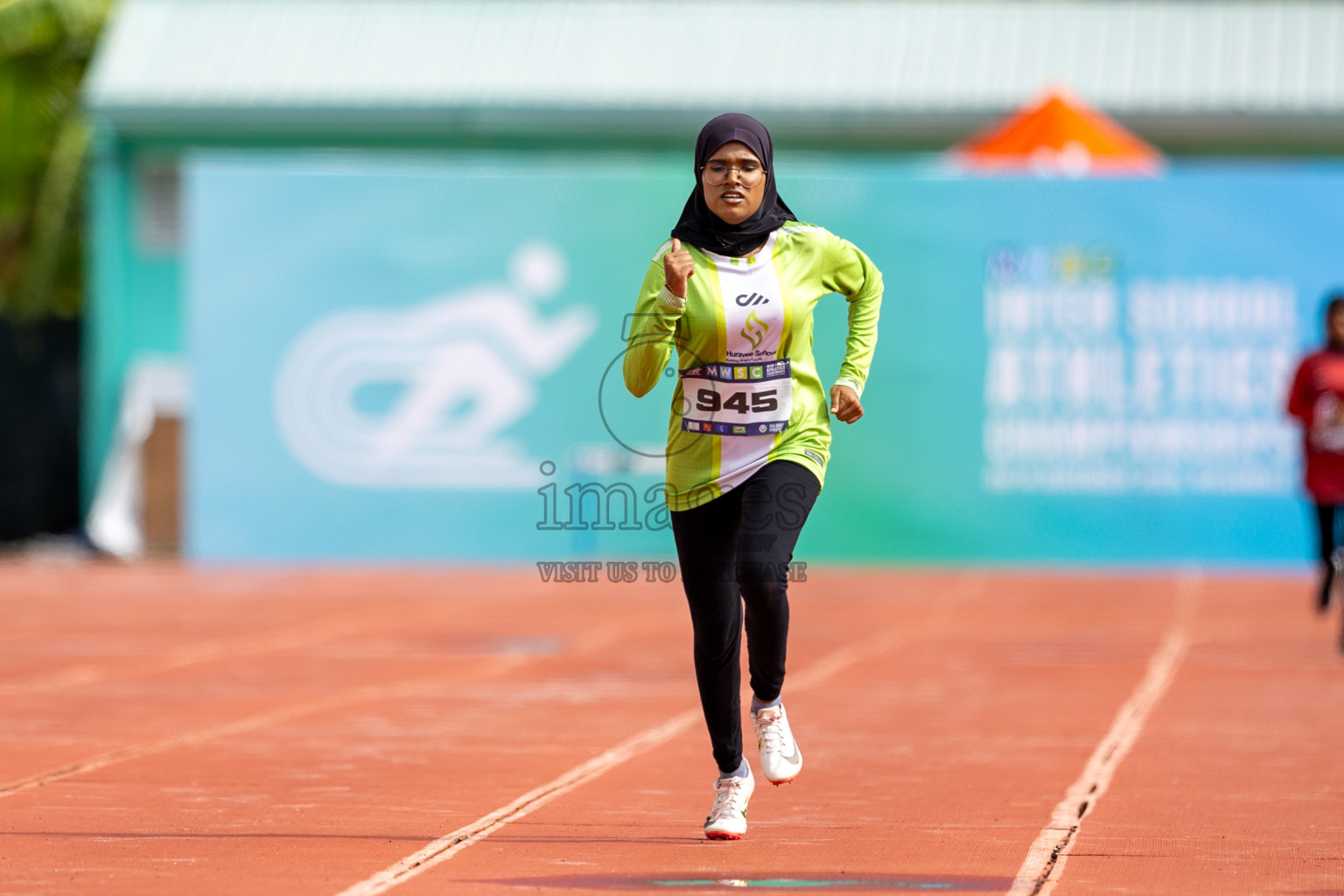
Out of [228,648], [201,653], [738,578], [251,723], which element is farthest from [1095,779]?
[228,648]

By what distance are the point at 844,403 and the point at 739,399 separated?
0.30 metres

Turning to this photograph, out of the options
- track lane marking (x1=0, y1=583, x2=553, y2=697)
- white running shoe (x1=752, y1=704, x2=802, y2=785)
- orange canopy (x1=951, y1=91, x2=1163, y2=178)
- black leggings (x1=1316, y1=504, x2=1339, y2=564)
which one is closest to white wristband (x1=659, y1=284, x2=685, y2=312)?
white running shoe (x1=752, y1=704, x2=802, y2=785)

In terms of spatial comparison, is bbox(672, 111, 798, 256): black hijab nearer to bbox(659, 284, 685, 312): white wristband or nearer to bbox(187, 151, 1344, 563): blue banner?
bbox(659, 284, 685, 312): white wristband

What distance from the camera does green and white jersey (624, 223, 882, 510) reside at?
5867 millimetres

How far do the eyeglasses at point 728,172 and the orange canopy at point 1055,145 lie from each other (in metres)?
13.7

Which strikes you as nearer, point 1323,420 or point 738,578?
point 738,578

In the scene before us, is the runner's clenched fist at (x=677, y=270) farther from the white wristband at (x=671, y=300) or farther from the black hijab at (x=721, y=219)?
the black hijab at (x=721, y=219)

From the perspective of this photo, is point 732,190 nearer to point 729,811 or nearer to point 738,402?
point 738,402

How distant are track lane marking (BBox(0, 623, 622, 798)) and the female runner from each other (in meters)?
2.48

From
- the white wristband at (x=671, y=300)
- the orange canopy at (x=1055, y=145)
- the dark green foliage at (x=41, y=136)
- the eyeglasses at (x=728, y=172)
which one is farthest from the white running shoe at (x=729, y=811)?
the dark green foliage at (x=41, y=136)

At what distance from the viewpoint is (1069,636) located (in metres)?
12.9

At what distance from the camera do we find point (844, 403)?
5.91 m

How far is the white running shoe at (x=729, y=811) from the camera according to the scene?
5.93 meters

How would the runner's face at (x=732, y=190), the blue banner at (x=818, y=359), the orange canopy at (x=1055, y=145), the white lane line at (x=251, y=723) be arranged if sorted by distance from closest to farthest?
the runner's face at (x=732, y=190), the white lane line at (x=251, y=723), the blue banner at (x=818, y=359), the orange canopy at (x=1055, y=145)
